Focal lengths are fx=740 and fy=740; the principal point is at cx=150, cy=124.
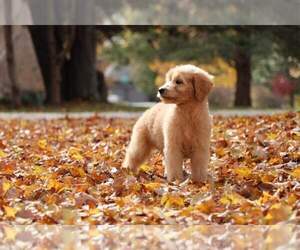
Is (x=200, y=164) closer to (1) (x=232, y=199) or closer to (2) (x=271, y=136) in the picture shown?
(1) (x=232, y=199)

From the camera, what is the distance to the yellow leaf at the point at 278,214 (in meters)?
4.68

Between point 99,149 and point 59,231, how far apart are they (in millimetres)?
5103

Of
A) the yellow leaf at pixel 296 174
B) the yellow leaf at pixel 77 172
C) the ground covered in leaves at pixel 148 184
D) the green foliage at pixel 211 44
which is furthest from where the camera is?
the green foliage at pixel 211 44

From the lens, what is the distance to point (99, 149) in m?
9.79

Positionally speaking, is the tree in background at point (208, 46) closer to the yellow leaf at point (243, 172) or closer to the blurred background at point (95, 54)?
the blurred background at point (95, 54)

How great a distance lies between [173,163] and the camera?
22.6 ft

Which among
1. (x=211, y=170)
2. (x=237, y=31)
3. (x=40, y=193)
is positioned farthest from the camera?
(x=237, y=31)

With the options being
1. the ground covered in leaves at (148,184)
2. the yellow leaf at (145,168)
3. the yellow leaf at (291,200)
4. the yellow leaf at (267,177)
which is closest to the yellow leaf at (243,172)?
the ground covered in leaves at (148,184)

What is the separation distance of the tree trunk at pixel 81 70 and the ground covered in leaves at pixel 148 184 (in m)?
18.6

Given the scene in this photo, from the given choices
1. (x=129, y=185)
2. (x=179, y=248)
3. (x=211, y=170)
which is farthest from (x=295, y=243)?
(x=211, y=170)

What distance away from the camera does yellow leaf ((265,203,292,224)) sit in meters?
4.68

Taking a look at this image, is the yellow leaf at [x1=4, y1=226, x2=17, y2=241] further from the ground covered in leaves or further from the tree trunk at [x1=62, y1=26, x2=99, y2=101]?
the tree trunk at [x1=62, y1=26, x2=99, y2=101]

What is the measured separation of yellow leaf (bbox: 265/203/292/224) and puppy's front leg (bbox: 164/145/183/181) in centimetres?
213

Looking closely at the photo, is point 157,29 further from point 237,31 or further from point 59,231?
point 59,231
